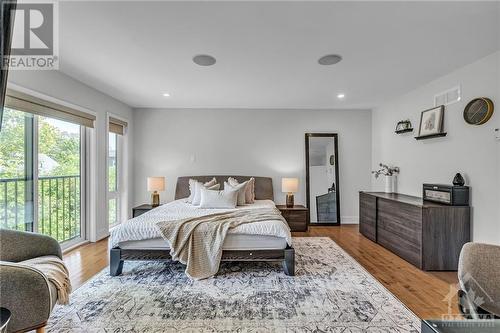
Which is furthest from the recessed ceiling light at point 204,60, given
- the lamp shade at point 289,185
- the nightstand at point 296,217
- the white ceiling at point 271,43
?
the nightstand at point 296,217

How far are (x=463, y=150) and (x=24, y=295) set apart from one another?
4383mm

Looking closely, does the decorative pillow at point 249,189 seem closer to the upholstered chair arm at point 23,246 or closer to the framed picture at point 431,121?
the framed picture at point 431,121

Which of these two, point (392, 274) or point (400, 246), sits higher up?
point (400, 246)

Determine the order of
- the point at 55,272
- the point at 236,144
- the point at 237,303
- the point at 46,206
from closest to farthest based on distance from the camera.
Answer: the point at 55,272
the point at 237,303
the point at 46,206
the point at 236,144

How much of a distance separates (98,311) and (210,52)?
104 inches

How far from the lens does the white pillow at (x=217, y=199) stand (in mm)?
4160

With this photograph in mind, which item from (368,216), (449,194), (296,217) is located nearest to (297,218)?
(296,217)

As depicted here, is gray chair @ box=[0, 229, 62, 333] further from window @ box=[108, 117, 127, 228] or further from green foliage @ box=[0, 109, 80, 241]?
window @ box=[108, 117, 127, 228]

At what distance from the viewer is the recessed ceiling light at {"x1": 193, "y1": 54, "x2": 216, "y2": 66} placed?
9.48 ft

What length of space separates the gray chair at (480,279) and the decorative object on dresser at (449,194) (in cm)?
191

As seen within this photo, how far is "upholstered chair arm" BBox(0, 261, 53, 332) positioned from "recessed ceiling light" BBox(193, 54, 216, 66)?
2.38 meters

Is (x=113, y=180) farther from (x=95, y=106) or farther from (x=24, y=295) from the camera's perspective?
(x=24, y=295)

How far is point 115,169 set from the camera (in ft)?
16.7

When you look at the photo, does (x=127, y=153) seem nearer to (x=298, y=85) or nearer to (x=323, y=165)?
(x=298, y=85)
